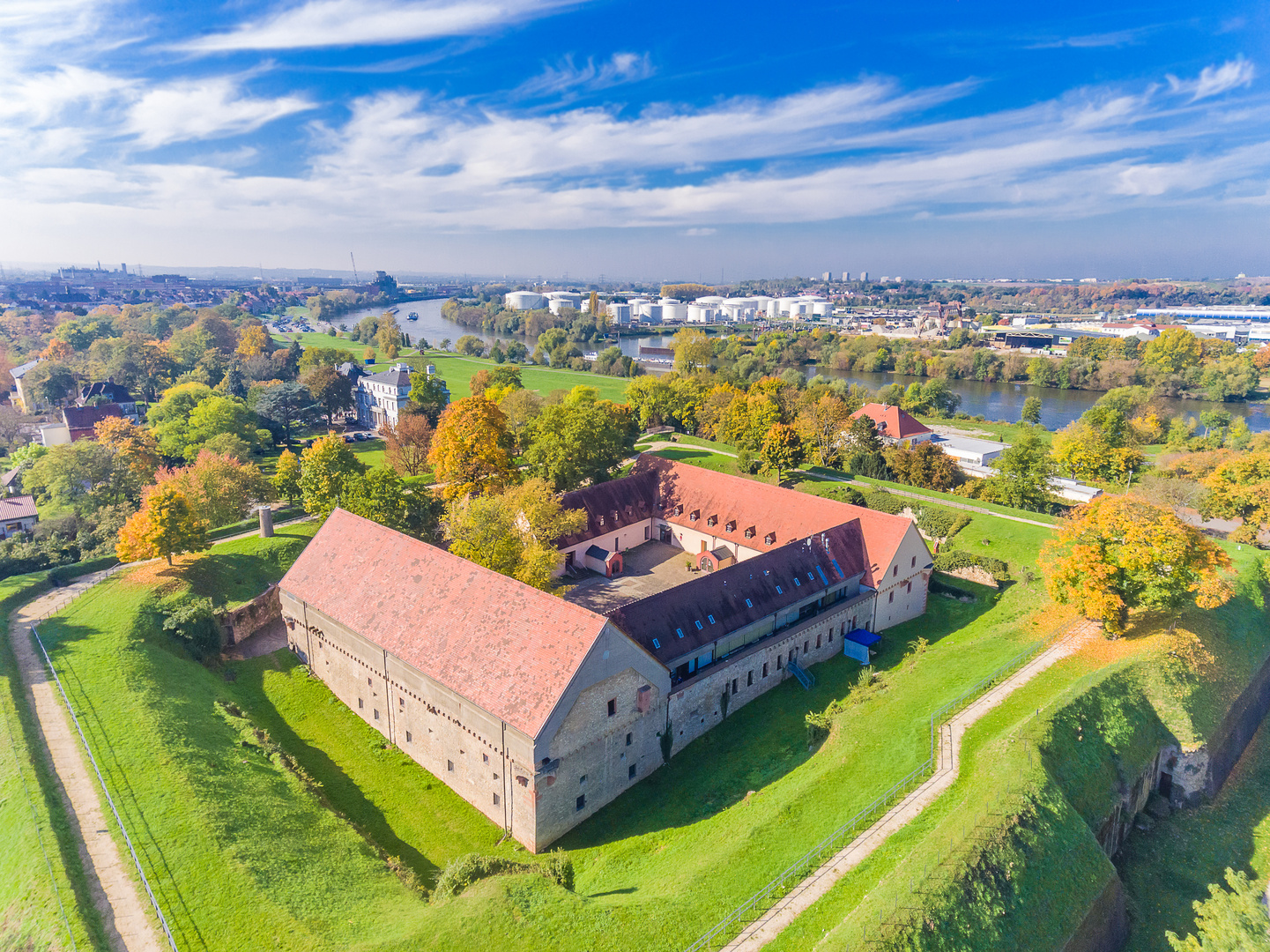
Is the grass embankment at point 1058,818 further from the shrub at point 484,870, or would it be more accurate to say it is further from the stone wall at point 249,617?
the stone wall at point 249,617

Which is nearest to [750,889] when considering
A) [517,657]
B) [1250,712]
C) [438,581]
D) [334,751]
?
[517,657]

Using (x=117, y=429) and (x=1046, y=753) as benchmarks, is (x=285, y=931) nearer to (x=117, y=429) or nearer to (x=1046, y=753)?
(x=1046, y=753)

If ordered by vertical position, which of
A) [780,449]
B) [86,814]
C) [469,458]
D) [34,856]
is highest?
[469,458]

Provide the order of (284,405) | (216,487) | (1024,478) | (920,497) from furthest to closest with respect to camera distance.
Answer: (284,405), (920,497), (1024,478), (216,487)

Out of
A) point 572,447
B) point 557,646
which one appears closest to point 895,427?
point 572,447

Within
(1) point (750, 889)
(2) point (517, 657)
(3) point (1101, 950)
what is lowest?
(3) point (1101, 950)

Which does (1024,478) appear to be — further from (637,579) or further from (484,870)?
(484,870)
